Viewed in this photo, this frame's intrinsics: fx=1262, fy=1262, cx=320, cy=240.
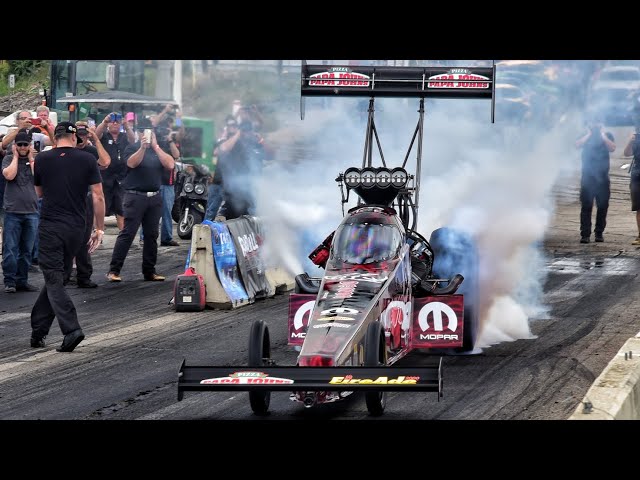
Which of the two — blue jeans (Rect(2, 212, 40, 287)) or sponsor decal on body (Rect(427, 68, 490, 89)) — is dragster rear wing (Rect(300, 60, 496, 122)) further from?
blue jeans (Rect(2, 212, 40, 287))

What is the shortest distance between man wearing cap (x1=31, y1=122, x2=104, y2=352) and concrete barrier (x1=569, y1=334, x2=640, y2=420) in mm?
5097

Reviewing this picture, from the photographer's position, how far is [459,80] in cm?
1347

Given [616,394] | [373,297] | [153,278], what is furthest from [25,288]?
[616,394]

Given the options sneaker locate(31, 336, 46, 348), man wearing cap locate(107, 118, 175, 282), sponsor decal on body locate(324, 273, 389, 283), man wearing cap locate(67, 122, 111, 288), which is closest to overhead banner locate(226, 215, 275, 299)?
man wearing cap locate(107, 118, 175, 282)

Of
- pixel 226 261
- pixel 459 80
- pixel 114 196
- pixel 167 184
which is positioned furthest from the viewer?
pixel 167 184

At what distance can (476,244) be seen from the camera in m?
13.6

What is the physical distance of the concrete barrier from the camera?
9023 millimetres

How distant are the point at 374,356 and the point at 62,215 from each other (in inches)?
157

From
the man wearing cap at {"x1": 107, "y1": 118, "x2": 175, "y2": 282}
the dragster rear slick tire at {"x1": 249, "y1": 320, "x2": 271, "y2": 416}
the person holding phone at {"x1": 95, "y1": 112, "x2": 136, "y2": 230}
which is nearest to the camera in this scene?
the dragster rear slick tire at {"x1": 249, "y1": 320, "x2": 271, "y2": 416}

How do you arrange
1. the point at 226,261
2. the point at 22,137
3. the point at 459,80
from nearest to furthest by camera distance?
the point at 459,80
the point at 226,261
the point at 22,137

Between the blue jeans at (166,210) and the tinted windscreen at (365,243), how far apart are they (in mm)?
8972

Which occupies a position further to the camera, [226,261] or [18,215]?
[18,215]

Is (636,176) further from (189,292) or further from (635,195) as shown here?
(189,292)
